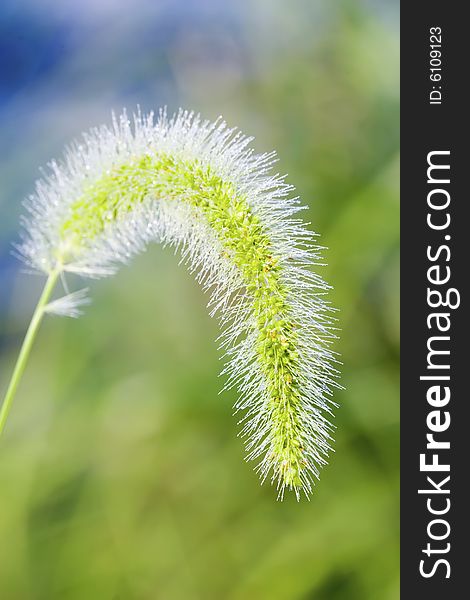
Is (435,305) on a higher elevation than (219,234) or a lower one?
higher

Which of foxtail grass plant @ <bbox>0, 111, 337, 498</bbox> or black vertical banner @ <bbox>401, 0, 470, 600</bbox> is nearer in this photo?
foxtail grass plant @ <bbox>0, 111, 337, 498</bbox>

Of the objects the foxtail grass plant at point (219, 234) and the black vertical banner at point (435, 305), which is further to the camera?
the black vertical banner at point (435, 305)

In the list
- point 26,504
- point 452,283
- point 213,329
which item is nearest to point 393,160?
point 452,283

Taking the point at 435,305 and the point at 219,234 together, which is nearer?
the point at 219,234
